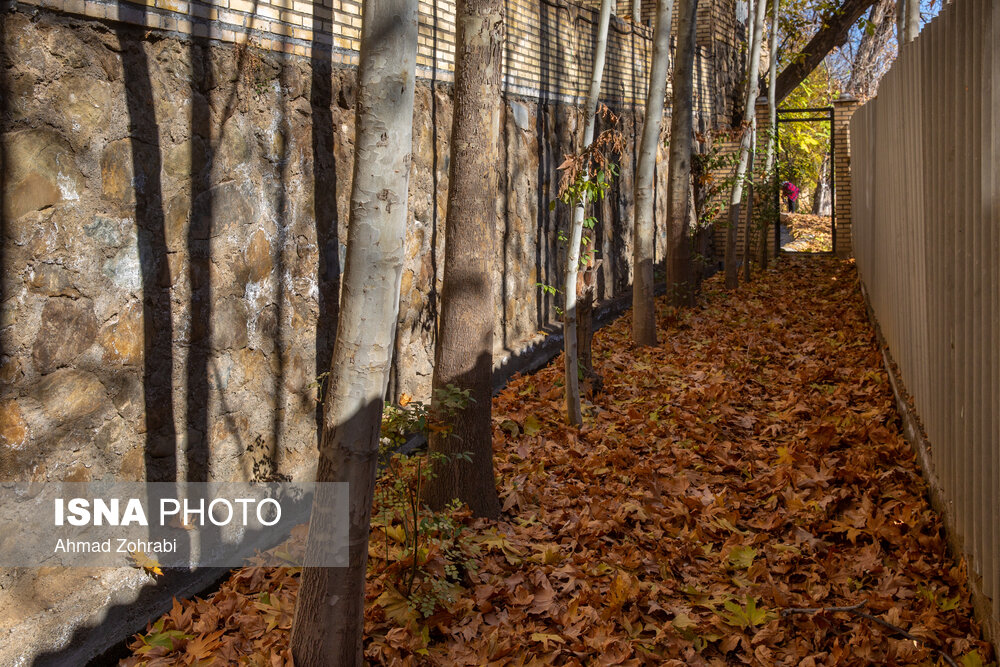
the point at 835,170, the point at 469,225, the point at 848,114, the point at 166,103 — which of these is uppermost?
the point at 848,114

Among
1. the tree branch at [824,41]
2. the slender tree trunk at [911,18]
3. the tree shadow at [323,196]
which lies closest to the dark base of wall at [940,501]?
the tree shadow at [323,196]

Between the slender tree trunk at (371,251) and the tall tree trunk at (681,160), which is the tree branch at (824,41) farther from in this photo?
the slender tree trunk at (371,251)

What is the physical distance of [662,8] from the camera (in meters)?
8.73

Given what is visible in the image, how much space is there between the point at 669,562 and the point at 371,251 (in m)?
2.53

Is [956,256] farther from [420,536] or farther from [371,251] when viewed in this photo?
[420,536]

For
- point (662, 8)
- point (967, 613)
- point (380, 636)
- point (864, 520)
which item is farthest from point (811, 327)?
point (380, 636)

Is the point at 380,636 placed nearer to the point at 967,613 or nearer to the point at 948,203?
the point at 967,613

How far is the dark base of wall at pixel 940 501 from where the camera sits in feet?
10.9

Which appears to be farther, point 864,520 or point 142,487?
point 864,520

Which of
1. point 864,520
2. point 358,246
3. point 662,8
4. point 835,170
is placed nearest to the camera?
point 358,246

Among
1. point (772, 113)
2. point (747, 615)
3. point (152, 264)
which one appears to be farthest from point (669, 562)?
Result: point (772, 113)

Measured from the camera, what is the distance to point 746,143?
1383 cm

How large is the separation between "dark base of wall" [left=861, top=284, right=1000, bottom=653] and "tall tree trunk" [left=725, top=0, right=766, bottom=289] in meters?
6.25

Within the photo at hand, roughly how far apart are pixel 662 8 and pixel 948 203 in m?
5.50
